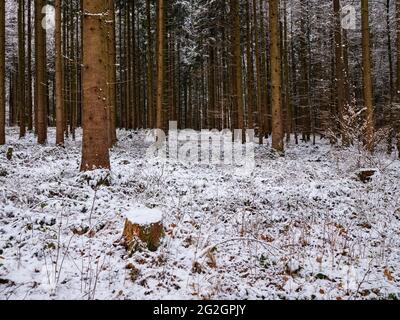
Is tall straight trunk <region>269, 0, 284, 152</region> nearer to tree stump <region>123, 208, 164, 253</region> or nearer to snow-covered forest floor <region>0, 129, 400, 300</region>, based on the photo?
snow-covered forest floor <region>0, 129, 400, 300</region>

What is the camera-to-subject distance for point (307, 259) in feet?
16.4

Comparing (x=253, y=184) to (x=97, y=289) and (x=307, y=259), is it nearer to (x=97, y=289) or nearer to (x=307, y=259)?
(x=307, y=259)

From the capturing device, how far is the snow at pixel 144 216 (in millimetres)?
4859

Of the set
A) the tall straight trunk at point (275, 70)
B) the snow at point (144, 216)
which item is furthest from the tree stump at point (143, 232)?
the tall straight trunk at point (275, 70)

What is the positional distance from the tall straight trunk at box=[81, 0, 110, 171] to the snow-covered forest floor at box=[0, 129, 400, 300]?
27.0 inches

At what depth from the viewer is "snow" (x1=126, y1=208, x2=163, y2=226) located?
486 cm

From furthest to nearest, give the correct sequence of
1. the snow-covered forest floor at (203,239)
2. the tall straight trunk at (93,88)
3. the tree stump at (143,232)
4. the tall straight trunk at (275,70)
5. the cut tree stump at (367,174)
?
1. the tall straight trunk at (275,70)
2. the cut tree stump at (367,174)
3. the tall straight trunk at (93,88)
4. the tree stump at (143,232)
5. the snow-covered forest floor at (203,239)

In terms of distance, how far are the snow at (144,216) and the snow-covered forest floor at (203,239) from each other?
0.43 m

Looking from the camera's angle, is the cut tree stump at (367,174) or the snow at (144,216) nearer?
the snow at (144,216)

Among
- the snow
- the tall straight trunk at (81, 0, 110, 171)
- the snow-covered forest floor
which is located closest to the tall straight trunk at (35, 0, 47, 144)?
the snow-covered forest floor

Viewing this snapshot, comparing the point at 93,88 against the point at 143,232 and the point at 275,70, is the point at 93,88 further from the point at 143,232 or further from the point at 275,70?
the point at 275,70

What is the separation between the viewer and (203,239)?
17.5ft

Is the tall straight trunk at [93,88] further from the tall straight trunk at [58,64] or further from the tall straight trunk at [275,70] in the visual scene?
the tall straight trunk at [275,70]

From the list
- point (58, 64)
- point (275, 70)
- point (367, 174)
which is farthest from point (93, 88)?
point (275, 70)
